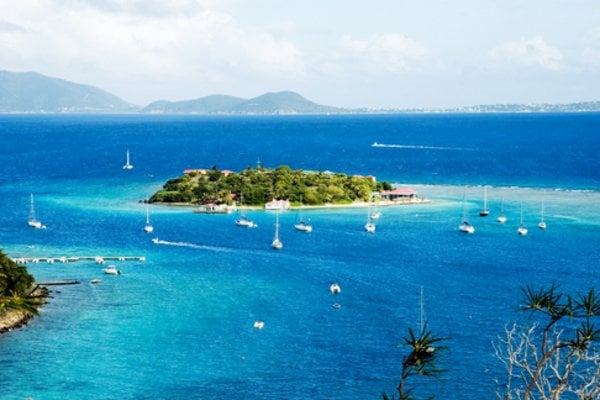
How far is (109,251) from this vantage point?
83.7 metres

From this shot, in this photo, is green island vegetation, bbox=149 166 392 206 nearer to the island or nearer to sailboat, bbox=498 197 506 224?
the island

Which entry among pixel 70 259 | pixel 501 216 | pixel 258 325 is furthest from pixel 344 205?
pixel 258 325

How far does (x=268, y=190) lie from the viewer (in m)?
116

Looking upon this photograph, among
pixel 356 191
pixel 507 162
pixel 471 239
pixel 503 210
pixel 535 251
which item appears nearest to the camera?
pixel 535 251

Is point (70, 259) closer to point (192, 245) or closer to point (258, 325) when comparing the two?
point (192, 245)

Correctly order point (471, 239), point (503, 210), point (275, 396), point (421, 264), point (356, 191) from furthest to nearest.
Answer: point (356, 191) → point (503, 210) → point (471, 239) → point (421, 264) → point (275, 396)

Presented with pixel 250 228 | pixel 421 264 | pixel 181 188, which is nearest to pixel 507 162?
pixel 181 188

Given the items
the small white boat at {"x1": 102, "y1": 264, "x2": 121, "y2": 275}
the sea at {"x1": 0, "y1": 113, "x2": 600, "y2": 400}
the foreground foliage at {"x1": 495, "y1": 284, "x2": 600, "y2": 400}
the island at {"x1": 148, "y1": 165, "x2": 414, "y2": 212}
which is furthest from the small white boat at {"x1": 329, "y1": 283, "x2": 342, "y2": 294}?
the island at {"x1": 148, "y1": 165, "x2": 414, "y2": 212}

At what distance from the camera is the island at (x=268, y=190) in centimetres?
11519

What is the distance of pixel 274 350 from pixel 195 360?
17.2ft

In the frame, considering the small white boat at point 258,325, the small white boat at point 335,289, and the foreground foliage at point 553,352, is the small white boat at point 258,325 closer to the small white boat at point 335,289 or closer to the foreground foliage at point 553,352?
the small white boat at point 335,289

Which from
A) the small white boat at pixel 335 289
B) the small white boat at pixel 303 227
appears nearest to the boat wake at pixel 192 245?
the small white boat at pixel 303 227

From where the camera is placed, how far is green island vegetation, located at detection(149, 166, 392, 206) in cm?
11550

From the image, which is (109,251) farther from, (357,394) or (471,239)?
(357,394)
